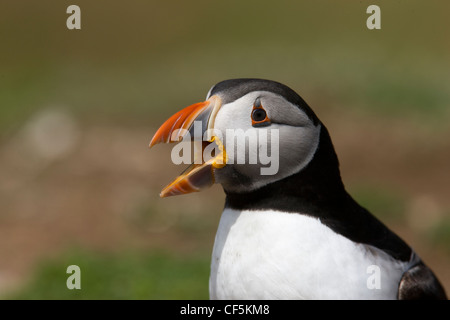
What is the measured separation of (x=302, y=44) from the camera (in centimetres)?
1457

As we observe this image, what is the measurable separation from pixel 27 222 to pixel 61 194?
54 cm

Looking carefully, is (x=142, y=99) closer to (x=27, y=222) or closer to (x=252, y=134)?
(x=27, y=222)

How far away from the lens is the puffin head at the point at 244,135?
294 centimetres

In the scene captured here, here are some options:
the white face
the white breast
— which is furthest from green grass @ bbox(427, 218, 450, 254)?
the white face

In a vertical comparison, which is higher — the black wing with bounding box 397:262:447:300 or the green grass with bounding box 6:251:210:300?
the black wing with bounding box 397:262:447:300

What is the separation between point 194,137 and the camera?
294 cm

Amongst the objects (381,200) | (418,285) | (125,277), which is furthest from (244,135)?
(381,200)

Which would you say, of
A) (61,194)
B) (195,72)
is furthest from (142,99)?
(61,194)

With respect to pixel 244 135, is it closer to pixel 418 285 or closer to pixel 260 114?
pixel 260 114

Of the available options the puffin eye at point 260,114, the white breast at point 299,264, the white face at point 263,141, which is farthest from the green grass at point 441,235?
the puffin eye at point 260,114

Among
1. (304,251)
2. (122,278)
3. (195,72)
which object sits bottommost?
(122,278)

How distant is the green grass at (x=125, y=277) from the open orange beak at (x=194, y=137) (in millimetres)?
2678

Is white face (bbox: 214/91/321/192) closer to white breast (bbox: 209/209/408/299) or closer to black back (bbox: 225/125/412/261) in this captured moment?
black back (bbox: 225/125/412/261)

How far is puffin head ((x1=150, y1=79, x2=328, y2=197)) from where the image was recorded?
2.94 m
